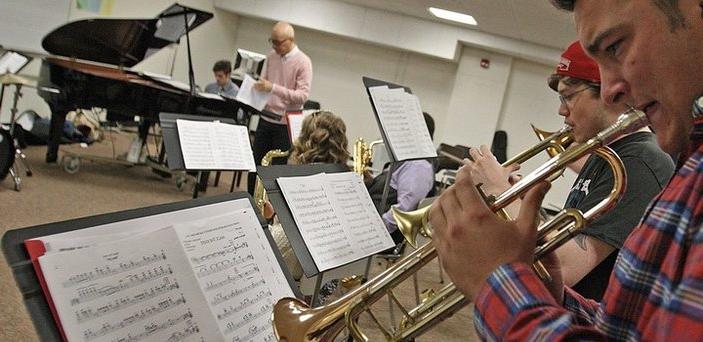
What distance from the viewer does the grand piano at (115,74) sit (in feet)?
17.6

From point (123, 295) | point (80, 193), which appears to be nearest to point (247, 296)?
point (123, 295)

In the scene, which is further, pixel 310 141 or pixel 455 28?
pixel 455 28

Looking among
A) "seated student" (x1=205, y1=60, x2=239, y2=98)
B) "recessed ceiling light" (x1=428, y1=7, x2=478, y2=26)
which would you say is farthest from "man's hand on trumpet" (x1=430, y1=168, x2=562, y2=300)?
"recessed ceiling light" (x1=428, y1=7, x2=478, y2=26)

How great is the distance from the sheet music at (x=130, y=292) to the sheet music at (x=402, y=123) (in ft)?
5.73

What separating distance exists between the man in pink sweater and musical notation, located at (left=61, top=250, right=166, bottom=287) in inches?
147

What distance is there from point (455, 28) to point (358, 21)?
1489 millimetres

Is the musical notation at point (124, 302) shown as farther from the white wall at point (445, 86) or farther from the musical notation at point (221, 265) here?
the white wall at point (445, 86)

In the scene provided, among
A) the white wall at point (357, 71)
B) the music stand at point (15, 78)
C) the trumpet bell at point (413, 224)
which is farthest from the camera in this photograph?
the white wall at point (357, 71)

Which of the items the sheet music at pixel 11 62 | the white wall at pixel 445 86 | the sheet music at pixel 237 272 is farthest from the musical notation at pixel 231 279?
the white wall at pixel 445 86

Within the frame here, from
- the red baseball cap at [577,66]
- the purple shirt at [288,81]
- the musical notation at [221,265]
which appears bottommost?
the purple shirt at [288,81]

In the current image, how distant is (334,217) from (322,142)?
124 centimetres

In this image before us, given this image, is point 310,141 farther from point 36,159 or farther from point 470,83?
point 470,83

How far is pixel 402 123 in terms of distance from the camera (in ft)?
9.75

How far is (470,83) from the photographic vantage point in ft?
32.7
